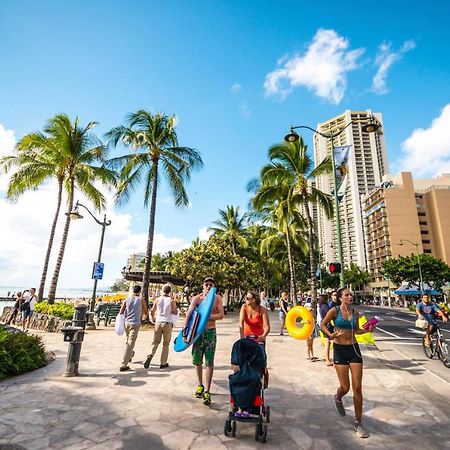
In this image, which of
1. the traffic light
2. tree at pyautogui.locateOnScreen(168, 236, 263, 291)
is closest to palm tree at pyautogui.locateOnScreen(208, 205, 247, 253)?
tree at pyautogui.locateOnScreen(168, 236, 263, 291)

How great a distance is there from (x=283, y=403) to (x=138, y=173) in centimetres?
1514

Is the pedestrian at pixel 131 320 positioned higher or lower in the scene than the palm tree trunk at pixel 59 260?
lower

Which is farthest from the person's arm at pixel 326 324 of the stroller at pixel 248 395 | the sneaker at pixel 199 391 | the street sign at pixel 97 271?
the street sign at pixel 97 271

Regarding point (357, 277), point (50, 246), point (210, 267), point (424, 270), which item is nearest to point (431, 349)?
point (210, 267)

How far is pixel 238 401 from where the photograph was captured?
132 inches

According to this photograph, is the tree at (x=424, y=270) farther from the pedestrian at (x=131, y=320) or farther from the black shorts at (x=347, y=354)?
the black shorts at (x=347, y=354)

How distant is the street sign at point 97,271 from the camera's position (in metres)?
14.8

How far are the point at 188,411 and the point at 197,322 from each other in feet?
3.90

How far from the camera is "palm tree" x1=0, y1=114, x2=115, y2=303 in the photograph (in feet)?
57.1

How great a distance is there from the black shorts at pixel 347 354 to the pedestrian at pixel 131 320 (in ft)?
13.9

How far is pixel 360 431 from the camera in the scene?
3.50 metres

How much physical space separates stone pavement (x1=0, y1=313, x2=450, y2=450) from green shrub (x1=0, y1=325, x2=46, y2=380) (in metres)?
0.25

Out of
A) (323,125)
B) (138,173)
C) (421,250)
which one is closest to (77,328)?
(138,173)

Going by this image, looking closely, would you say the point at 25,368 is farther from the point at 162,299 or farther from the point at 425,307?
the point at 425,307
